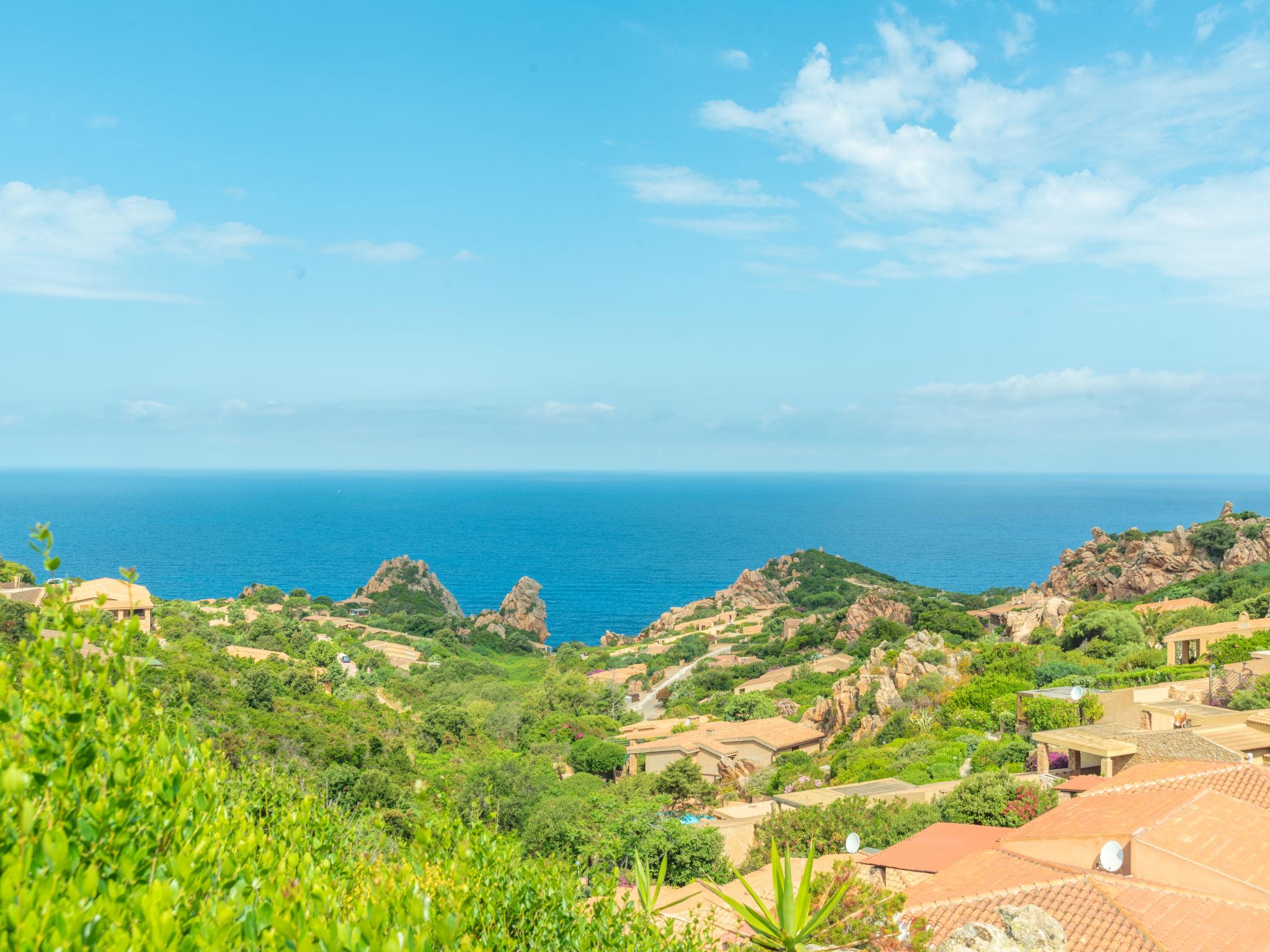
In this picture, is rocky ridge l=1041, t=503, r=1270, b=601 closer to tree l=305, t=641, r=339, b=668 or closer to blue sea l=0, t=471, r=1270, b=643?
tree l=305, t=641, r=339, b=668

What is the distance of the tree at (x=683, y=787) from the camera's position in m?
26.5

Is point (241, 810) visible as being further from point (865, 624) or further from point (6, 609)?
point (865, 624)

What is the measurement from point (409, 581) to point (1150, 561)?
6120 cm

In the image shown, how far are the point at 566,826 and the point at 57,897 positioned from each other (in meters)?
17.5

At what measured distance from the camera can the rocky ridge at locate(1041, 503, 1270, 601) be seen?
49.4m

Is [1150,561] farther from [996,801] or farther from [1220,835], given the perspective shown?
[1220,835]

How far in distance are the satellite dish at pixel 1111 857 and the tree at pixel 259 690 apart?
23853mm

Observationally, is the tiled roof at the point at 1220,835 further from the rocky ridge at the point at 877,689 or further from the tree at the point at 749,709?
the tree at the point at 749,709

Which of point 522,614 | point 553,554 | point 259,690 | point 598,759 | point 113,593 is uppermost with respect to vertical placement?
point 113,593

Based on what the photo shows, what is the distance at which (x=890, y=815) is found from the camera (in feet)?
64.5

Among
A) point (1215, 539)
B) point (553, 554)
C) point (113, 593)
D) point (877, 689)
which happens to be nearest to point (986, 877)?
point (877, 689)

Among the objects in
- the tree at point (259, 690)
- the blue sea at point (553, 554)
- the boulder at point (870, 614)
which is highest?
the tree at point (259, 690)

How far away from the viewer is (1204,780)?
15.6 m

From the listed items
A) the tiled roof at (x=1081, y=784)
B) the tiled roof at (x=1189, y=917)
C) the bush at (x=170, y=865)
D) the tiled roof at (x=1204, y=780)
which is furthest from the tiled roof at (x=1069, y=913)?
the tiled roof at (x=1081, y=784)
